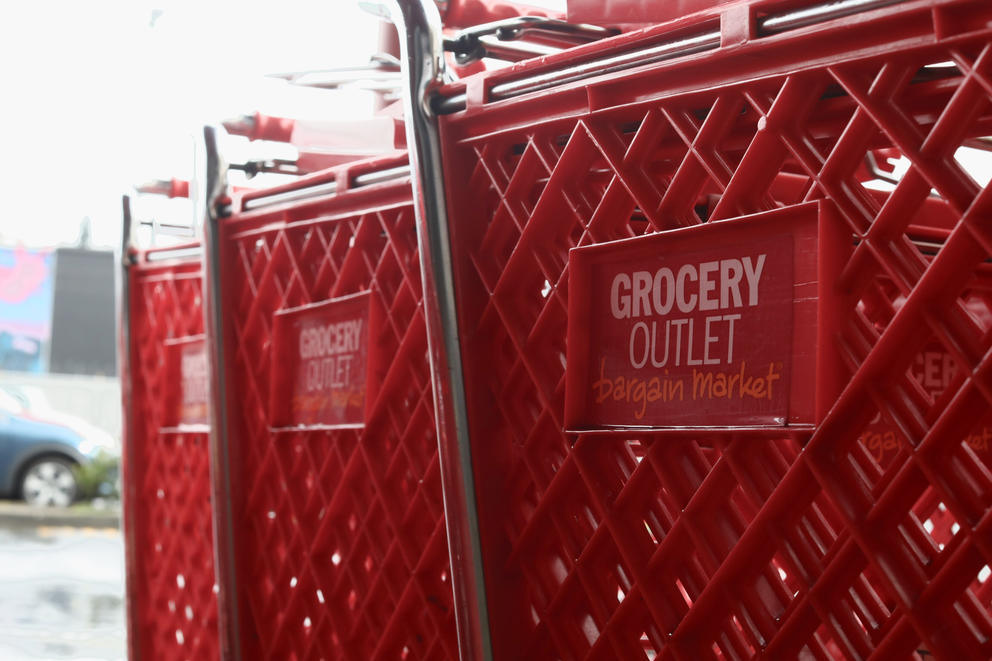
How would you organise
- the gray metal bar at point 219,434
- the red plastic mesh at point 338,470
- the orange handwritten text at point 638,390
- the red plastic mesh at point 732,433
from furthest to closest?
the gray metal bar at point 219,434, the red plastic mesh at point 338,470, the orange handwritten text at point 638,390, the red plastic mesh at point 732,433

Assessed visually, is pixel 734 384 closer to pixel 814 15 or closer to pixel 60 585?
pixel 814 15

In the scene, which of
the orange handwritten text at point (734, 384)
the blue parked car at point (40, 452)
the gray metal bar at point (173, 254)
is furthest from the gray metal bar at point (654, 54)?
the blue parked car at point (40, 452)

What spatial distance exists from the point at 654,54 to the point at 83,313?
41.1 feet

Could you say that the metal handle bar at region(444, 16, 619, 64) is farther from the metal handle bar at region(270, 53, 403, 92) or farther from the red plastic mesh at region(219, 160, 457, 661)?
the metal handle bar at region(270, 53, 403, 92)

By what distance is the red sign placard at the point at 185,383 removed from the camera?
299 cm

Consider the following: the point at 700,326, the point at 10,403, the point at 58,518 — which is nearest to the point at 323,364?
the point at 700,326

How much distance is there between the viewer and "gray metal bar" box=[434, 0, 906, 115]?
4.12ft

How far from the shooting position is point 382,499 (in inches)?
82.5

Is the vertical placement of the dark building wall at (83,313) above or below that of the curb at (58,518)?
above

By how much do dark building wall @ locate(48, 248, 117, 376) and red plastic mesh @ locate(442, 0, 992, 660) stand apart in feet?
38.7

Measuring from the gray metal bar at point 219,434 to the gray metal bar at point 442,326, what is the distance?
878mm

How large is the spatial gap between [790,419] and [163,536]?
2.21 metres

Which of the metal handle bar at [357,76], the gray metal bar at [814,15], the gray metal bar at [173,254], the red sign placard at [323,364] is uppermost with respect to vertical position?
the metal handle bar at [357,76]

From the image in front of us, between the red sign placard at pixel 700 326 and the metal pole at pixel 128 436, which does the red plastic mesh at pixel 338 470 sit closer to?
the red sign placard at pixel 700 326
